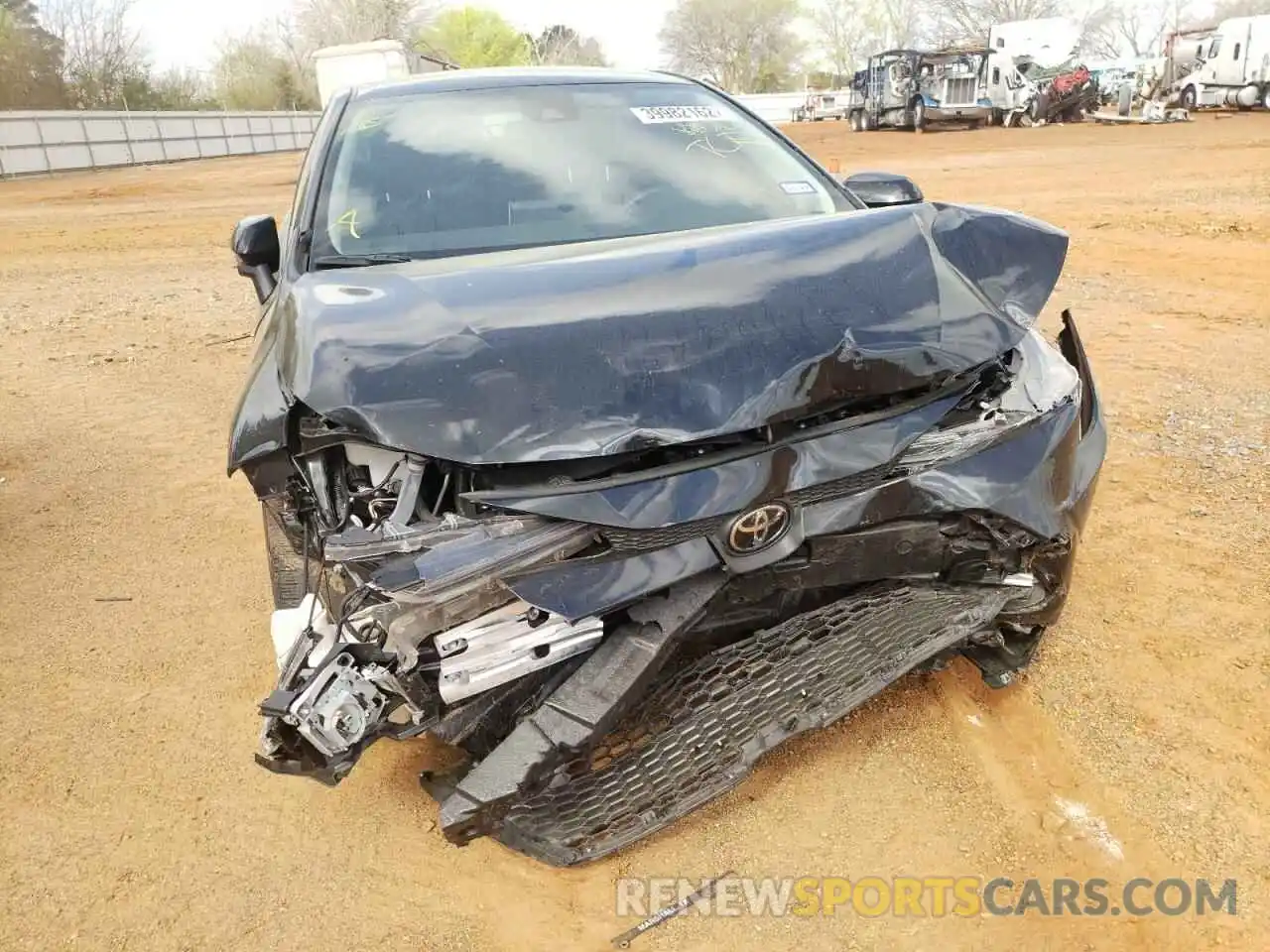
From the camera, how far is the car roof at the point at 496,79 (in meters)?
3.51

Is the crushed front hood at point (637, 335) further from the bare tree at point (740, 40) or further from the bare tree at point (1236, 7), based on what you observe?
the bare tree at point (1236, 7)

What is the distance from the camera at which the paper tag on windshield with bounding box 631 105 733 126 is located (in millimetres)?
3498

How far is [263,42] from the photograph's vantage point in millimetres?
58312

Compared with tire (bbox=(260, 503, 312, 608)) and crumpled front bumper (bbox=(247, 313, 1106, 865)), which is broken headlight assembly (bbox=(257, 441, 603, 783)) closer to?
crumpled front bumper (bbox=(247, 313, 1106, 865))

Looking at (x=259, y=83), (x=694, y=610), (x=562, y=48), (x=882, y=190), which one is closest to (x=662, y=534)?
(x=694, y=610)

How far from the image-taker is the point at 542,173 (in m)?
3.19

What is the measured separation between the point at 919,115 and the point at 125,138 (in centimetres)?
2425

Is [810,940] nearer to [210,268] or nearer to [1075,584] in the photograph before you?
[1075,584]

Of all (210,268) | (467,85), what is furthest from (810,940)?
(210,268)

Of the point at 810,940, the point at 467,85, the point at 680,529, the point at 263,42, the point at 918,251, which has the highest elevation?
the point at 263,42

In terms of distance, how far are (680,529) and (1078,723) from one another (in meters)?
1.42

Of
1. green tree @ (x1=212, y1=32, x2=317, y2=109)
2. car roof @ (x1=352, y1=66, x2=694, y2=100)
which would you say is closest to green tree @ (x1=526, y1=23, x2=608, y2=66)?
green tree @ (x1=212, y1=32, x2=317, y2=109)

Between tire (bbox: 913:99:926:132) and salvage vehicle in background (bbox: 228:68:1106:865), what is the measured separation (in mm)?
28632

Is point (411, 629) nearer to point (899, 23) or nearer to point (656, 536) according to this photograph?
point (656, 536)
